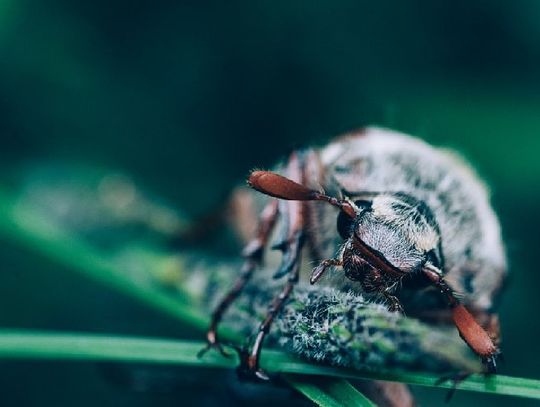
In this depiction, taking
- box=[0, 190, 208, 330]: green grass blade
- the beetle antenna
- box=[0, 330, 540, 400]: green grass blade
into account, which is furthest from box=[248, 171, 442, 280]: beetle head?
box=[0, 190, 208, 330]: green grass blade

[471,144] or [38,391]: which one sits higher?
[471,144]

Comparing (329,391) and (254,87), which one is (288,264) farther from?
(254,87)

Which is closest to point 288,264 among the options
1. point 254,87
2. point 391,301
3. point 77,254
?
point 391,301

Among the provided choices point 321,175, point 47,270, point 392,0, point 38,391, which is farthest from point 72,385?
point 392,0

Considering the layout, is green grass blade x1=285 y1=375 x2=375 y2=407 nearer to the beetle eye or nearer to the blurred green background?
the beetle eye

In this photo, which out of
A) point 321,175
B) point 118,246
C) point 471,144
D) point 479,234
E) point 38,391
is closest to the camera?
point 479,234

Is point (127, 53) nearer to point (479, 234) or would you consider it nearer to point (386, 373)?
point (479, 234)
